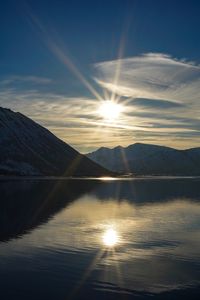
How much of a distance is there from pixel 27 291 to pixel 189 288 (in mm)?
13110

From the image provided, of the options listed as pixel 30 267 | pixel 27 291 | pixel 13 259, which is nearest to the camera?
pixel 27 291

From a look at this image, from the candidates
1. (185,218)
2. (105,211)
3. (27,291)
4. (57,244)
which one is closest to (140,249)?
(57,244)

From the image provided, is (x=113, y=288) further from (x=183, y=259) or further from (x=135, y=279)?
(x=183, y=259)

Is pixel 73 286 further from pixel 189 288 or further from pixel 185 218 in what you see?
pixel 185 218

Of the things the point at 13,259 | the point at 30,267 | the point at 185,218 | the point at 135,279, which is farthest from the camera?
the point at 185,218

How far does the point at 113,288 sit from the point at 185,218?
5106cm

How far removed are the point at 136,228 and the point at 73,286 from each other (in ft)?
115

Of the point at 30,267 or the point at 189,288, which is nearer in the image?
the point at 189,288

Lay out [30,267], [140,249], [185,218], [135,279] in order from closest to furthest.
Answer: [135,279] < [30,267] < [140,249] < [185,218]

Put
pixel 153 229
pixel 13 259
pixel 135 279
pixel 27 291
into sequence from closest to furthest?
1. pixel 27 291
2. pixel 135 279
3. pixel 13 259
4. pixel 153 229

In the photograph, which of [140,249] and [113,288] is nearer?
[113,288]

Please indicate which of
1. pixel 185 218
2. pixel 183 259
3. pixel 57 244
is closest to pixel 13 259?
pixel 57 244

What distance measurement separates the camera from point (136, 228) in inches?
2625

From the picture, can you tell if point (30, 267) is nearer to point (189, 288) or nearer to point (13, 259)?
point (13, 259)
